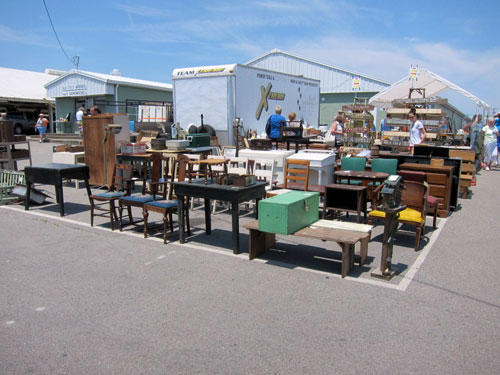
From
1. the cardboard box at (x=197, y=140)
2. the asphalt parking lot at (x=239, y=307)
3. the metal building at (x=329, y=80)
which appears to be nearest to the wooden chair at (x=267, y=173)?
the asphalt parking lot at (x=239, y=307)

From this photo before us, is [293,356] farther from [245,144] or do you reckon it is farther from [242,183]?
[245,144]

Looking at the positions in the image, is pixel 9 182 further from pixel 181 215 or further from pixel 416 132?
pixel 416 132

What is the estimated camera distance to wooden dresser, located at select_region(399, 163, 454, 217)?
25.0 ft

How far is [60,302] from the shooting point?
166 inches

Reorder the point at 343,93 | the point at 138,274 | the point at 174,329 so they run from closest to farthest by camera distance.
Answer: the point at 174,329, the point at 138,274, the point at 343,93

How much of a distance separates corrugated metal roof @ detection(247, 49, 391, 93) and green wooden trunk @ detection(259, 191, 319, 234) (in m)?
26.0

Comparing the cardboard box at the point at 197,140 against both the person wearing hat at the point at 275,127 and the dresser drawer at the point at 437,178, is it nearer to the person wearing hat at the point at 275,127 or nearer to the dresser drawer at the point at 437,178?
the person wearing hat at the point at 275,127

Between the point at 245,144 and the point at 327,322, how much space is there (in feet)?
28.2

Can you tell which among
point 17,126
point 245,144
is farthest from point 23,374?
point 17,126

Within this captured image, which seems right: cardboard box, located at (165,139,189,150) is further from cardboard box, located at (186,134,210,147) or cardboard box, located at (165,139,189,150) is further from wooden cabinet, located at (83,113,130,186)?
wooden cabinet, located at (83,113,130,186)

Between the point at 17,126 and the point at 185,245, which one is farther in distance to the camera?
the point at 17,126

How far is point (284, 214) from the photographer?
4.88 m

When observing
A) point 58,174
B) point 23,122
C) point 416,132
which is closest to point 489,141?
point 416,132

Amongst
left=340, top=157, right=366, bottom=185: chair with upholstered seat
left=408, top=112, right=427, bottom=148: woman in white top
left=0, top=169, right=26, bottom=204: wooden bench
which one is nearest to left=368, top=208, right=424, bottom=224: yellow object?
left=340, top=157, right=366, bottom=185: chair with upholstered seat
